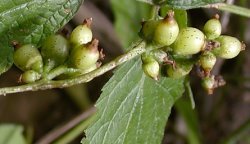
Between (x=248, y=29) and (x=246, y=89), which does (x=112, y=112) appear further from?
(x=248, y=29)

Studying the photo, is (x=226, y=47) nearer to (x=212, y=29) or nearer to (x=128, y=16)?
(x=212, y=29)

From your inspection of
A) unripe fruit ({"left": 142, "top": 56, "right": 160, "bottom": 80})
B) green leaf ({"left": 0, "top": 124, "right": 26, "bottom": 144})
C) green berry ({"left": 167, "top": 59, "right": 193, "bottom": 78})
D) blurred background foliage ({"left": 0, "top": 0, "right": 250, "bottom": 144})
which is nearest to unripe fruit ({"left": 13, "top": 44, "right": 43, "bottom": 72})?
unripe fruit ({"left": 142, "top": 56, "right": 160, "bottom": 80})

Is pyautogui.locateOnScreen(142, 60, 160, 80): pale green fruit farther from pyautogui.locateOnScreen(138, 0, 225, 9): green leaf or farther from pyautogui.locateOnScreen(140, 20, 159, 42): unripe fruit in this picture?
pyautogui.locateOnScreen(138, 0, 225, 9): green leaf

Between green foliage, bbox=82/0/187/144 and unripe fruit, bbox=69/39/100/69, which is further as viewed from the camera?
green foliage, bbox=82/0/187/144

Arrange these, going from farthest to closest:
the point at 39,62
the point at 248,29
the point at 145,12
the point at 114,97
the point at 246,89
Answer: the point at 248,29 < the point at 246,89 < the point at 145,12 < the point at 114,97 < the point at 39,62

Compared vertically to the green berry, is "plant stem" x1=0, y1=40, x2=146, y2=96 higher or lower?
higher

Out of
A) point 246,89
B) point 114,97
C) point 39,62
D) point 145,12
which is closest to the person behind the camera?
point 39,62

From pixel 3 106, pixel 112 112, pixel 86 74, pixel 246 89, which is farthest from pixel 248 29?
pixel 86 74
